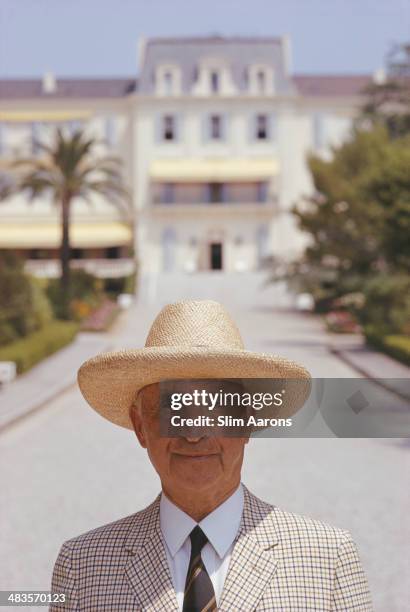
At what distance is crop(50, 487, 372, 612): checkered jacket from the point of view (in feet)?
7.88

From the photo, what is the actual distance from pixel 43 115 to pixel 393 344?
40.3 metres

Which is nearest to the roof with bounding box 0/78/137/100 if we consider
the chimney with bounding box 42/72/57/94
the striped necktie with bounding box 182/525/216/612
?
the chimney with bounding box 42/72/57/94

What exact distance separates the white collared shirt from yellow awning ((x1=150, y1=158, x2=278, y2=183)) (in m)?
55.1

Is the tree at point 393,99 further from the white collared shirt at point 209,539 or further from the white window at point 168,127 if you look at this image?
the white collared shirt at point 209,539

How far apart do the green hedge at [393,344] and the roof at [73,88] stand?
36498 mm

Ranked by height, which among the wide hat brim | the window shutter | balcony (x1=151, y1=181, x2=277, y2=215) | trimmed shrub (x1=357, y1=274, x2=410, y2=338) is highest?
the window shutter

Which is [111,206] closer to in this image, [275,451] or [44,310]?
[44,310]

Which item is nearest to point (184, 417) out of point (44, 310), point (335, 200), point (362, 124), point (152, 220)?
point (44, 310)

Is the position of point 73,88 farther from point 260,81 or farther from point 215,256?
point 215,256

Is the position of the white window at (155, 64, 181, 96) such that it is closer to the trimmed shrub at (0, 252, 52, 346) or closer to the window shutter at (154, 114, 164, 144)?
the window shutter at (154, 114, 164, 144)

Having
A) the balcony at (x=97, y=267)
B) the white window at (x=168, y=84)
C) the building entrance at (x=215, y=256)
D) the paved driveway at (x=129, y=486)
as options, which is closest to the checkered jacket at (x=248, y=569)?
the paved driveway at (x=129, y=486)

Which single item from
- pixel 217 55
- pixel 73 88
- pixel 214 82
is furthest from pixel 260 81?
pixel 73 88

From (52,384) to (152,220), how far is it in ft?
130

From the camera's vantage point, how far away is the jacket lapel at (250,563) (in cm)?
237
